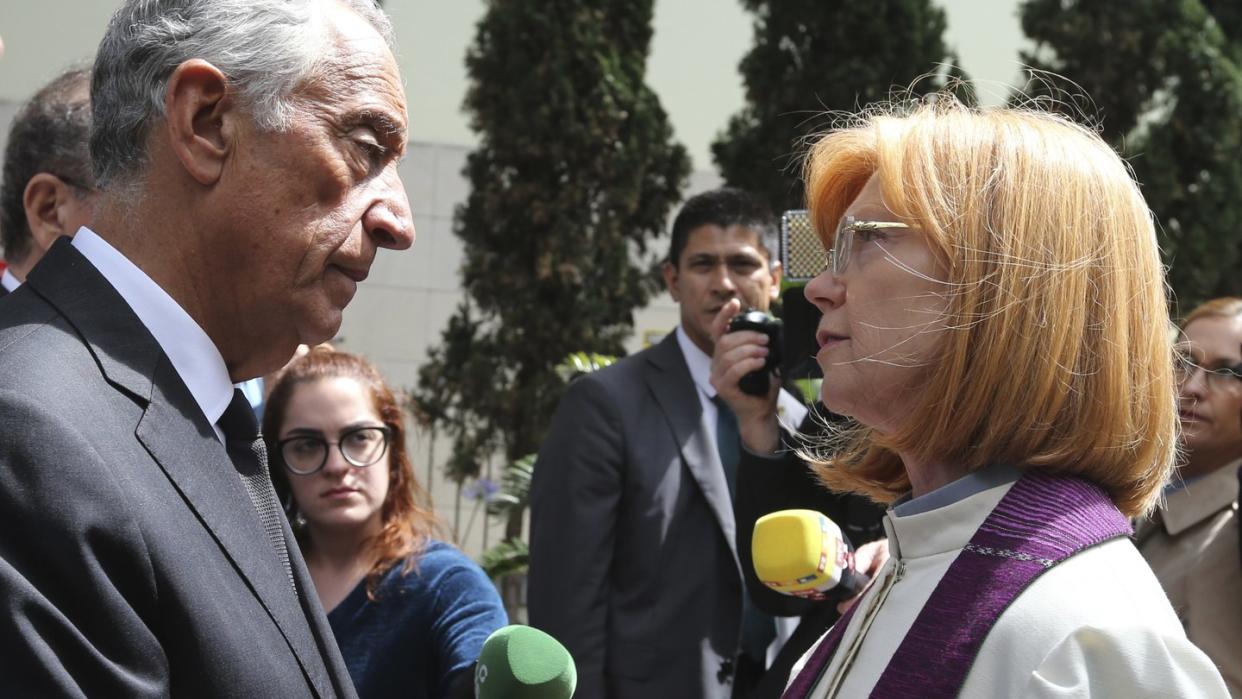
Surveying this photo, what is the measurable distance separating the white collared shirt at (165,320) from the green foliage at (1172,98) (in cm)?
896

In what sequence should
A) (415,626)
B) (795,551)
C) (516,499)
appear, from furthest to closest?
(516,499) < (415,626) < (795,551)

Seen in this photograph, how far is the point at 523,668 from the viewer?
164cm

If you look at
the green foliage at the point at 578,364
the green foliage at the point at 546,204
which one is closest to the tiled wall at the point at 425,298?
the green foliage at the point at 546,204

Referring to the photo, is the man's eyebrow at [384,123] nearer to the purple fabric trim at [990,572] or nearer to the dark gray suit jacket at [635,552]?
the purple fabric trim at [990,572]

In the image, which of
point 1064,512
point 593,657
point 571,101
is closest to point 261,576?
point 1064,512

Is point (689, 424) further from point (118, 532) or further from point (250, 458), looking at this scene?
point (118, 532)

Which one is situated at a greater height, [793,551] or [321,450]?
[793,551]

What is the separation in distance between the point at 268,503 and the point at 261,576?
30 cm

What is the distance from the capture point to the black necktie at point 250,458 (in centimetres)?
189

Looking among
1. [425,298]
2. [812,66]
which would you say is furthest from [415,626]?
[812,66]

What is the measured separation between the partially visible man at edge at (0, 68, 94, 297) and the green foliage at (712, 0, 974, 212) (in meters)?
6.13

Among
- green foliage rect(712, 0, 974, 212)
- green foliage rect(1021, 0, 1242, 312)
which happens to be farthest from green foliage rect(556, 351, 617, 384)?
green foliage rect(1021, 0, 1242, 312)

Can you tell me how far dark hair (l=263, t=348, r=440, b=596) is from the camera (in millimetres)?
3432

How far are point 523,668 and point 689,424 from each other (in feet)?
8.32
